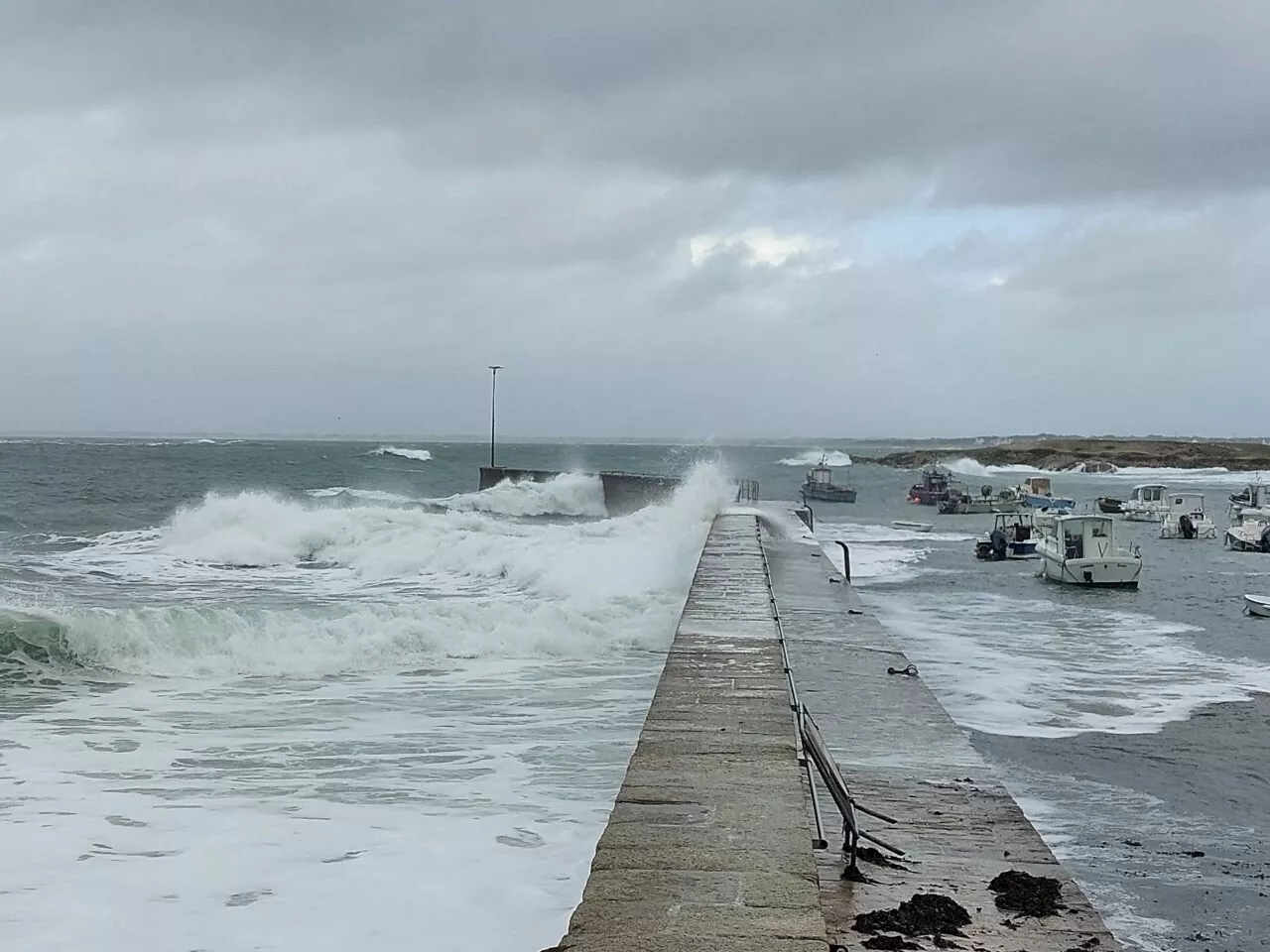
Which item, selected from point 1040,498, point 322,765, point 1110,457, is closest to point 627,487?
point 1040,498

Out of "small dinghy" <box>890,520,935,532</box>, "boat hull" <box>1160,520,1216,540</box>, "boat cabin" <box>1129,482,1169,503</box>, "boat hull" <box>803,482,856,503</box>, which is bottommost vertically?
"small dinghy" <box>890,520,935,532</box>

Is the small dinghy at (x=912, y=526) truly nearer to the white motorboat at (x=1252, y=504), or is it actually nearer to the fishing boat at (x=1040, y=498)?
the fishing boat at (x=1040, y=498)

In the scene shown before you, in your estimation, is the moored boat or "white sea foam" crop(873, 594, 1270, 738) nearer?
"white sea foam" crop(873, 594, 1270, 738)

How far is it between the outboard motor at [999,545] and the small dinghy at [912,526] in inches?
480

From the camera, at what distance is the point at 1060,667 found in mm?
15703

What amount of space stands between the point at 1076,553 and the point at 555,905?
23967 millimetres

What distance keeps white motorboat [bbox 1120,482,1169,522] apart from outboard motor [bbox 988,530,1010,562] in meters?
17.9

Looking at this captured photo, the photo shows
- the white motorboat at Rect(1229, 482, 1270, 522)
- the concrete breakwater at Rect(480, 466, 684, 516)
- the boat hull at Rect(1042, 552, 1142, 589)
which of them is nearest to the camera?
the boat hull at Rect(1042, 552, 1142, 589)

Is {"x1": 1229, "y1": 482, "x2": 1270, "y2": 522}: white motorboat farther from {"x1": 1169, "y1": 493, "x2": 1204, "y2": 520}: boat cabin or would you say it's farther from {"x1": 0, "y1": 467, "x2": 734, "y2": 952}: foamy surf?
{"x1": 0, "y1": 467, "x2": 734, "y2": 952}: foamy surf

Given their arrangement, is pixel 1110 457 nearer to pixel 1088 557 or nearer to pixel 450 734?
pixel 1088 557

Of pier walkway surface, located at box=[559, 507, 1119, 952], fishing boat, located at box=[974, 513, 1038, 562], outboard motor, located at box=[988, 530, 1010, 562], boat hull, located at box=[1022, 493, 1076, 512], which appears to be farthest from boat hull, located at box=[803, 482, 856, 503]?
pier walkway surface, located at box=[559, 507, 1119, 952]

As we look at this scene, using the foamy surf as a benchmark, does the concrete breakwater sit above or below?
above

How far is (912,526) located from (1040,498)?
822 cm

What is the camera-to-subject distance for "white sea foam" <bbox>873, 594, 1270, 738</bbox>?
1242cm
